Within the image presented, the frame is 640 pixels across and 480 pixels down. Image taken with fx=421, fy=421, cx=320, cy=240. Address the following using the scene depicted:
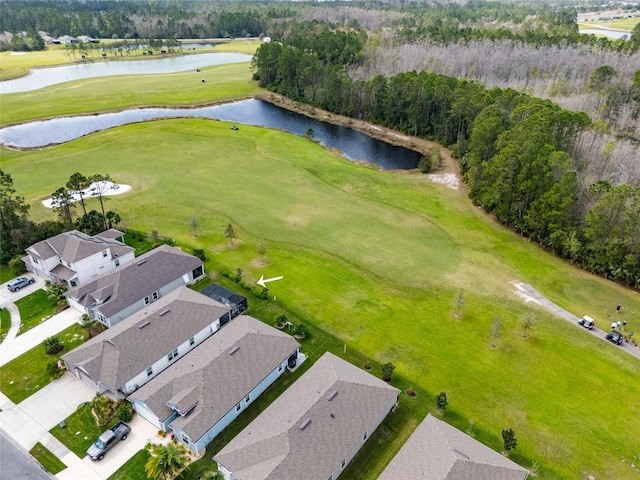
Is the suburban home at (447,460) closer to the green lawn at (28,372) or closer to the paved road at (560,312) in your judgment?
the paved road at (560,312)

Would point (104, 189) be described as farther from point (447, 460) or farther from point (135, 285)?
point (447, 460)

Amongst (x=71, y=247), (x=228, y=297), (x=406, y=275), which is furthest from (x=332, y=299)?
(x=71, y=247)

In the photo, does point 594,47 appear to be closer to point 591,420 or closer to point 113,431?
point 591,420

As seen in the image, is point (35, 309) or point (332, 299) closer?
point (35, 309)

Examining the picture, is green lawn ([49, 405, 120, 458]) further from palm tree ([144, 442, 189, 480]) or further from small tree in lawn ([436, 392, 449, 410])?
small tree in lawn ([436, 392, 449, 410])

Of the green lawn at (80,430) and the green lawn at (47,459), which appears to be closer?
the green lawn at (47,459)

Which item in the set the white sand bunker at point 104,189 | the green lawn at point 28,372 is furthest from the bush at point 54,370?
the white sand bunker at point 104,189

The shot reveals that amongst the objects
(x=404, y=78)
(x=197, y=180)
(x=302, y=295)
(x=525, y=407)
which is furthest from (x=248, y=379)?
(x=404, y=78)
